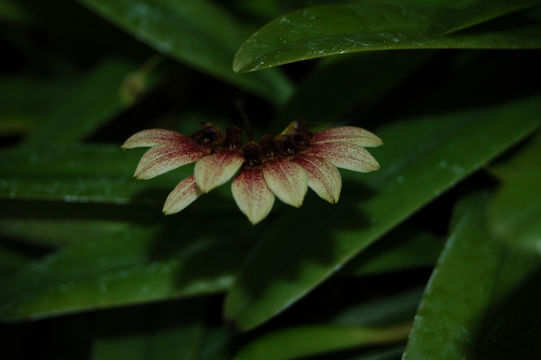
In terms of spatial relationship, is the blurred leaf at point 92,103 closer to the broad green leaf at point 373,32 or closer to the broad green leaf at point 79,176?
the broad green leaf at point 79,176

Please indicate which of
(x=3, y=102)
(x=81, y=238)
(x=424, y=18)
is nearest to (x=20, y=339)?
(x=81, y=238)

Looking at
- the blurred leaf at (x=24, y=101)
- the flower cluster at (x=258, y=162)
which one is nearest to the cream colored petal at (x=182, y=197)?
the flower cluster at (x=258, y=162)

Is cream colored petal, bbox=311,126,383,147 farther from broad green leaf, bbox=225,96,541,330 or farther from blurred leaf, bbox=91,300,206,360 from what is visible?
blurred leaf, bbox=91,300,206,360

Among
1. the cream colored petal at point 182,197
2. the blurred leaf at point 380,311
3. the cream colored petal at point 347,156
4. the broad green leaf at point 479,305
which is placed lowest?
the blurred leaf at point 380,311

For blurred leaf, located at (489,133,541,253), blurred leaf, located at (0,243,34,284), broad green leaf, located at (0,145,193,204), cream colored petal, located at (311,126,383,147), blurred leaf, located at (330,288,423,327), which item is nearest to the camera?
blurred leaf, located at (489,133,541,253)

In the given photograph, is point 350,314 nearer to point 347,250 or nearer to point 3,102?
point 347,250

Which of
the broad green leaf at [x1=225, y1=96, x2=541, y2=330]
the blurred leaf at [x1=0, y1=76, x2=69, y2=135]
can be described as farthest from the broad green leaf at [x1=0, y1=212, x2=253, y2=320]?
the blurred leaf at [x1=0, y1=76, x2=69, y2=135]
